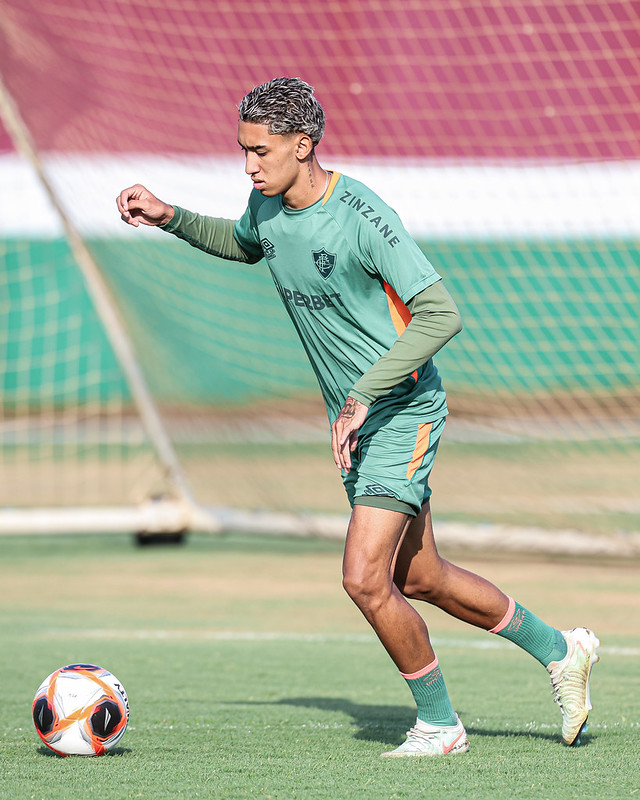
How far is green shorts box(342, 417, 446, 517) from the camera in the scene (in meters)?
3.62

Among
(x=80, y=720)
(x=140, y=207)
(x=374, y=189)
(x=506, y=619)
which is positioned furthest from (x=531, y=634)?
(x=374, y=189)

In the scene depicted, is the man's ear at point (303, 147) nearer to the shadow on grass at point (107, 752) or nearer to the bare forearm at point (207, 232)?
the bare forearm at point (207, 232)

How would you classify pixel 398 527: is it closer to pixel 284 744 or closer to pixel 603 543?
pixel 284 744

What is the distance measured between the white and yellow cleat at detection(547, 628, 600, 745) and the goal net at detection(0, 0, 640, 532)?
535 cm

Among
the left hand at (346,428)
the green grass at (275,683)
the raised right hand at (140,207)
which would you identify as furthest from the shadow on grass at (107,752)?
the raised right hand at (140,207)

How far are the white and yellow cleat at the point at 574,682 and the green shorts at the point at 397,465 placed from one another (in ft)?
2.33

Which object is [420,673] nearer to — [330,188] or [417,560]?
[417,560]

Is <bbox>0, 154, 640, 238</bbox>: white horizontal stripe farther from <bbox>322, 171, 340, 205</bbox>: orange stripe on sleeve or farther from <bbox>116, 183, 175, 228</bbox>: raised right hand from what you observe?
<bbox>322, 171, 340, 205</bbox>: orange stripe on sleeve

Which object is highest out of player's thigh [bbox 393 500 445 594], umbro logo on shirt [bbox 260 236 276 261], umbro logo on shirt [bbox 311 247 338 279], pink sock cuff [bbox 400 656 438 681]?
umbro logo on shirt [bbox 260 236 276 261]

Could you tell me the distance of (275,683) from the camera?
5.20m

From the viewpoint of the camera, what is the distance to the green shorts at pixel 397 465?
3621mm

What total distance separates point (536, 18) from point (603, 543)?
173 inches

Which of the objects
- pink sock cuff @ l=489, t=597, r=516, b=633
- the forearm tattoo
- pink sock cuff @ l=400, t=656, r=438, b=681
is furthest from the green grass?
the forearm tattoo

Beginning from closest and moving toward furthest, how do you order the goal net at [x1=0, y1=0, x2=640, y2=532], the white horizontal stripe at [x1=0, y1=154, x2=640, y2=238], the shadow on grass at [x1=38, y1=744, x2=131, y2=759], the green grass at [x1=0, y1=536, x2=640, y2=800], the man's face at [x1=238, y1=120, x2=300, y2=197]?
the green grass at [x1=0, y1=536, x2=640, y2=800]
the man's face at [x1=238, y1=120, x2=300, y2=197]
the shadow on grass at [x1=38, y1=744, x2=131, y2=759]
the goal net at [x1=0, y1=0, x2=640, y2=532]
the white horizontal stripe at [x1=0, y1=154, x2=640, y2=238]
